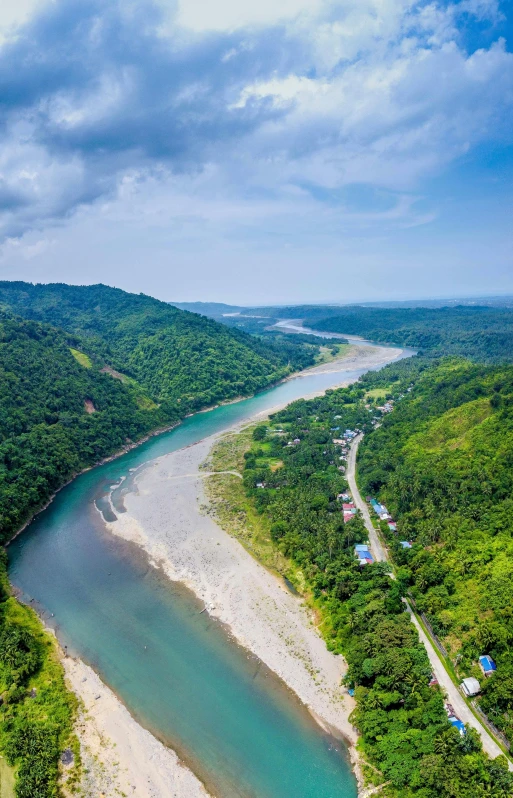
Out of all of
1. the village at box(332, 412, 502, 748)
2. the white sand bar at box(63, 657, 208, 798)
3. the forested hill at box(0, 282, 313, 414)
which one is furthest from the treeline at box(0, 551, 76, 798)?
the forested hill at box(0, 282, 313, 414)

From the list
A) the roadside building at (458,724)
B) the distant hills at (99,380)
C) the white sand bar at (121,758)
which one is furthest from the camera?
the distant hills at (99,380)

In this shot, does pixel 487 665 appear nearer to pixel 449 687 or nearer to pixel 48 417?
pixel 449 687

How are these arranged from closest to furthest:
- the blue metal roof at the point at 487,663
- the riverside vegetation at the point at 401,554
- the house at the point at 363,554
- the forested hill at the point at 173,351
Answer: the riverside vegetation at the point at 401,554
the blue metal roof at the point at 487,663
the house at the point at 363,554
the forested hill at the point at 173,351

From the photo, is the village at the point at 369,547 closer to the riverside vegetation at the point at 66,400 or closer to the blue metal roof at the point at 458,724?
the blue metal roof at the point at 458,724

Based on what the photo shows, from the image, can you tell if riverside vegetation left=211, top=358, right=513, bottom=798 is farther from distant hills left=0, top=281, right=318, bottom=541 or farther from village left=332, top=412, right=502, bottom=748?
distant hills left=0, top=281, right=318, bottom=541

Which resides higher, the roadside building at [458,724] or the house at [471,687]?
the house at [471,687]

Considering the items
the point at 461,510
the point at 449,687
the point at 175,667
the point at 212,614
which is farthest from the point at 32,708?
the point at 461,510

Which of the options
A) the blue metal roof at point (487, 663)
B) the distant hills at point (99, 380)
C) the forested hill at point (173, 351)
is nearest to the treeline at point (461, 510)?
the blue metal roof at point (487, 663)
